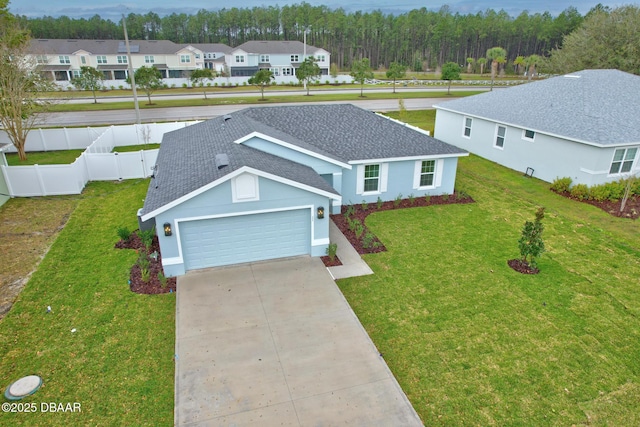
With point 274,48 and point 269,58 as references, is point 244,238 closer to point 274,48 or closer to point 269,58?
point 269,58

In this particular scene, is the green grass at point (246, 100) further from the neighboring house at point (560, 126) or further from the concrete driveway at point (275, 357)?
the concrete driveway at point (275, 357)

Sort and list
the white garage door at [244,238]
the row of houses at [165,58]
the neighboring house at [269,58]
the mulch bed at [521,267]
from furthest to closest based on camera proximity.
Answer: the neighboring house at [269,58]
the row of houses at [165,58]
the mulch bed at [521,267]
the white garage door at [244,238]

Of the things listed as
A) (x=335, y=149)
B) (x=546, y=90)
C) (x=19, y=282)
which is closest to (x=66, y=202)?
(x=19, y=282)

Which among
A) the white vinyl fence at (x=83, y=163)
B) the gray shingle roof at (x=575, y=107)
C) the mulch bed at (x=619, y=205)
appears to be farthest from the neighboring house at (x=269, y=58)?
the mulch bed at (x=619, y=205)

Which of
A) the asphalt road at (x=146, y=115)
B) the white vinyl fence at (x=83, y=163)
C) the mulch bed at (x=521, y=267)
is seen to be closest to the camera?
the mulch bed at (x=521, y=267)

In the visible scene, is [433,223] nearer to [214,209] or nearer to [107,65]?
[214,209]

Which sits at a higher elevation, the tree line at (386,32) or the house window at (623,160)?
the tree line at (386,32)

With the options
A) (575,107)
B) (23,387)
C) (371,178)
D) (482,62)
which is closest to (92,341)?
(23,387)
